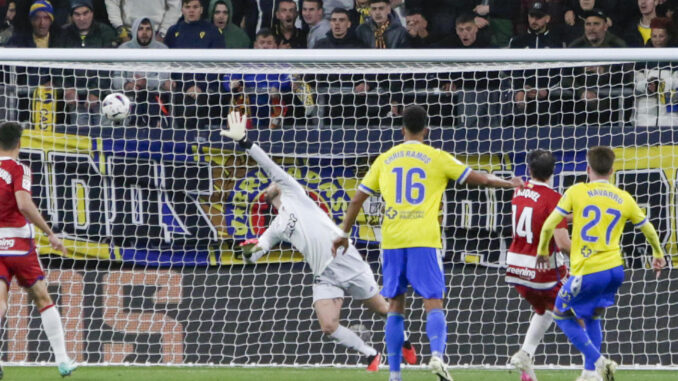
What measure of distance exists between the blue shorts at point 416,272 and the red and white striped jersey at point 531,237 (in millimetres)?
986

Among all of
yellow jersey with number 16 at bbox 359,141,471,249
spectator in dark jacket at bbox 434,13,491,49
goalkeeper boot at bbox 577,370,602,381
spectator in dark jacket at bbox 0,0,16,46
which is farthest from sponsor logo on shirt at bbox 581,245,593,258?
spectator in dark jacket at bbox 0,0,16,46

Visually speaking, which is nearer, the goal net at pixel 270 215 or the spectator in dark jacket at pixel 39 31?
the goal net at pixel 270 215

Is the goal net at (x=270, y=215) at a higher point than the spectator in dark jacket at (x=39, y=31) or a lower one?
lower

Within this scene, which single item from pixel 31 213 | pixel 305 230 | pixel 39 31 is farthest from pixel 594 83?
pixel 39 31

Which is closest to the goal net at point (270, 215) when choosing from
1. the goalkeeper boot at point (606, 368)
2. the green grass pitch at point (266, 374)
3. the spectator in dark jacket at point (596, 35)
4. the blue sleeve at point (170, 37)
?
the spectator in dark jacket at point (596, 35)

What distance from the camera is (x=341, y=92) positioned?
401 inches

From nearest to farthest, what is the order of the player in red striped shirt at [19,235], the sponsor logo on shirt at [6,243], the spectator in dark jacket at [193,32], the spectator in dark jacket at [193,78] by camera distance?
1. the player in red striped shirt at [19,235]
2. the sponsor logo on shirt at [6,243]
3. the spectator in dark jacket at [193,78]
4. the spectator in dark jacket at [193,32]

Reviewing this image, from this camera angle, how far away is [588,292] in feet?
24.9

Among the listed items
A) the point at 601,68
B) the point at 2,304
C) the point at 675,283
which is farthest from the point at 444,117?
the point at 2,304

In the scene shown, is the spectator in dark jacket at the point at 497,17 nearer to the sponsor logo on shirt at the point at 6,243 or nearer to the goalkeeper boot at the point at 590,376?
the goalkeeper boot at the point at 590,376

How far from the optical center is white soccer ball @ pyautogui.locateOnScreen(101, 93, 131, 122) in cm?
944

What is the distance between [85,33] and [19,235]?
419 cm

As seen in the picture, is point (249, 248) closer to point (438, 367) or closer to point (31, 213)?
point (31, 213)

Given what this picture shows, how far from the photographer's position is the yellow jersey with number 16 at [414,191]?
292 inches
